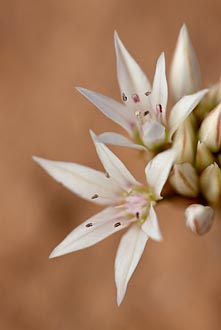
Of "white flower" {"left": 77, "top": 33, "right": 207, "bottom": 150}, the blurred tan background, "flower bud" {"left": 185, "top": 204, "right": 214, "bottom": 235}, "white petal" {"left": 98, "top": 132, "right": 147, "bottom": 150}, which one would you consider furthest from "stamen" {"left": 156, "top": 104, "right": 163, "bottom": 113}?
the blurred tan background

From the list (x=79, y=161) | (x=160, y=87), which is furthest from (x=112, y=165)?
(x=79, y=161)

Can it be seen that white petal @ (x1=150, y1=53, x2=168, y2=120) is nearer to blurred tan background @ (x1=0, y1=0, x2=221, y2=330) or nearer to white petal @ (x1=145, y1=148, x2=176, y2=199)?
white petal @ (x1=145, y1=148, x2=176, y2=199)

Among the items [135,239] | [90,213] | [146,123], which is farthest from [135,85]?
[90,213]

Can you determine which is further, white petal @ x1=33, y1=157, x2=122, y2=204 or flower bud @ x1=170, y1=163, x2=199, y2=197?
white petal @ x1=33, y1=157, x2=122, y2=204

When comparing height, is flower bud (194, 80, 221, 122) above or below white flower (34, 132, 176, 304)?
above

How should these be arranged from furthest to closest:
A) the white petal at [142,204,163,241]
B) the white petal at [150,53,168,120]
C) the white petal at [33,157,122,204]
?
the white petal at [33,157,122,204]
the white petal at [150,53,168,120]
the white petal at [142,204,163,241]

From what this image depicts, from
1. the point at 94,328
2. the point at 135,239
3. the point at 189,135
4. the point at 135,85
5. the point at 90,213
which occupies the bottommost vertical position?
the point at 94,328

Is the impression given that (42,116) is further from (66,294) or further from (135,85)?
(135,85)
